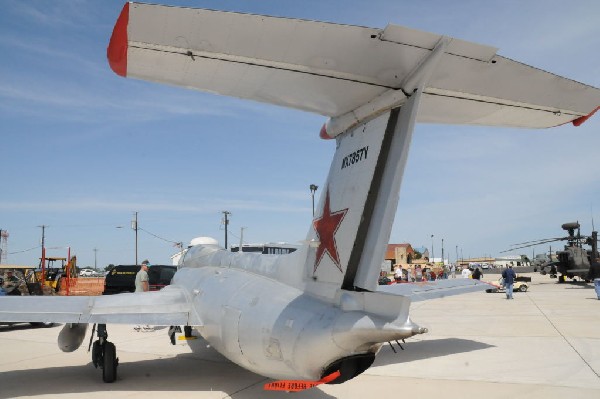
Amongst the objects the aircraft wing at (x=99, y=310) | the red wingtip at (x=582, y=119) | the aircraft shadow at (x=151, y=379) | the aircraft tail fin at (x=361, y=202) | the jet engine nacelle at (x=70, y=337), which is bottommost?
the aircraft shadow at (x=151, y=379)

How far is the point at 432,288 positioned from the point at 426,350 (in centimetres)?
144

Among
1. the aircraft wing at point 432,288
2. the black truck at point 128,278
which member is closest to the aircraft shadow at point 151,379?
the aircraft wing at point 432,288

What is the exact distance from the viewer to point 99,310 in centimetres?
836

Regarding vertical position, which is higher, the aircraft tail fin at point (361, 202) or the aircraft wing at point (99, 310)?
the aircraft tail fin at point (361, 202)

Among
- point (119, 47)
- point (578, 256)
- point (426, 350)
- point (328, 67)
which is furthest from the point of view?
point (578, 256)

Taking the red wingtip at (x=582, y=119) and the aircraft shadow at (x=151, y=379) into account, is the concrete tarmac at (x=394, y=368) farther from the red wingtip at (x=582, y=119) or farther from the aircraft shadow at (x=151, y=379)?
the red wingtip at (x=582, y=119)

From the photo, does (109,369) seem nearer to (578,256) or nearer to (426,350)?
(426,350)

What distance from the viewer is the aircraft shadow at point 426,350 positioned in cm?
951

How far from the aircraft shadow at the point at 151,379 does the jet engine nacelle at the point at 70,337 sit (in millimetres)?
554

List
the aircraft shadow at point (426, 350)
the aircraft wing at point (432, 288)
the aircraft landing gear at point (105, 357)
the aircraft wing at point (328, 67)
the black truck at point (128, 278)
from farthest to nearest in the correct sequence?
1. the black truck at point (128, 278)
2. the aircraft wing at point (432, 288)
3. the aircraft shadow at point (426, 350)
4. the aircraft landing gear at point (105, 357)
5. the aircraft wing at point (328, 67)

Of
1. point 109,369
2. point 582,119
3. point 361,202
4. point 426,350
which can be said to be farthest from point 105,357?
point 582,119

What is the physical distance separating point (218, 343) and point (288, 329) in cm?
245

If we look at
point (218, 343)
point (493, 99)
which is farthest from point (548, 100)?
point (218, 343)

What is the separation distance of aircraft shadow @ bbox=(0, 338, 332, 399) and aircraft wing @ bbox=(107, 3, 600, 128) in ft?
14.8
